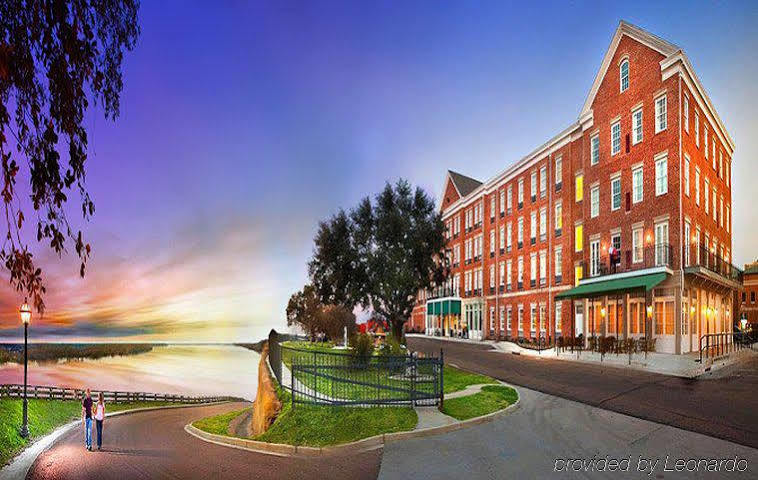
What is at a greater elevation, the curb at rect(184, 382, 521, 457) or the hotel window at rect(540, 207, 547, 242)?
the hotel window at rect(540, 207, 547, 242)

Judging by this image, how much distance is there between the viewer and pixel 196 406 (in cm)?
4006

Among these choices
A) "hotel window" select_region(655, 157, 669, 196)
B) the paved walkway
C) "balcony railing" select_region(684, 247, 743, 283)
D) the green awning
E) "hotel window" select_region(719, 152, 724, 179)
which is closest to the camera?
the paved walkway

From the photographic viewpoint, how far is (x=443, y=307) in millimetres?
71000

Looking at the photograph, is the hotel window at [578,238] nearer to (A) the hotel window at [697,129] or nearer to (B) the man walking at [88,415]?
(A) the hotel window at [697,129]

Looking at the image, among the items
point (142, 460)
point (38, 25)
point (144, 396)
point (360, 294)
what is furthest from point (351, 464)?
point (144, 396)

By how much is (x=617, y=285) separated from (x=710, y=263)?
826 centimetres

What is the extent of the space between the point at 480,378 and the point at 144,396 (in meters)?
30.7

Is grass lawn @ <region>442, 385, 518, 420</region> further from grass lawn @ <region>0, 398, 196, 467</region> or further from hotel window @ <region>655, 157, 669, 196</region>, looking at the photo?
hotel window @ <region>655, 157, 669, 196</region>

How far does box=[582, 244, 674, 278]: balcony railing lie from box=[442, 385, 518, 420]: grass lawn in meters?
19.6

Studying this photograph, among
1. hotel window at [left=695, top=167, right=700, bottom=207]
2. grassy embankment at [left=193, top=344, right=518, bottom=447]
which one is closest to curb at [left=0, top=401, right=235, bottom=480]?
grassy embankment at [left=193, top=344, right=518, bottom=447]

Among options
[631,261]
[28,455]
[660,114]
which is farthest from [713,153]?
[28,455]

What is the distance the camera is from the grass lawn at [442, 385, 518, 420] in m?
14.0

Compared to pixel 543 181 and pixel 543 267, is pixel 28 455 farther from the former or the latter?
pixel 543 181

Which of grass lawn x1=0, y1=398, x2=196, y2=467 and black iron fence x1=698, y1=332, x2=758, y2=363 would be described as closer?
grass lawn x1=0, y1=398, x2=196, y2=467
